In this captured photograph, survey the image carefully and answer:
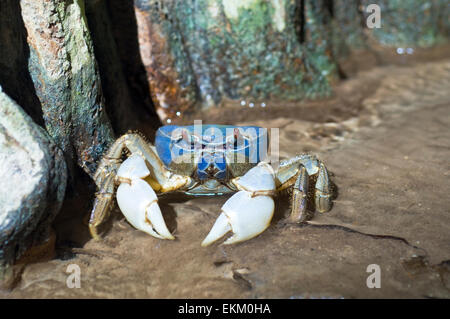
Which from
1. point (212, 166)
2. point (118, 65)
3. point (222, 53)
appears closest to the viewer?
point (212, 166)

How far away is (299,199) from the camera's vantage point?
304 centimetres

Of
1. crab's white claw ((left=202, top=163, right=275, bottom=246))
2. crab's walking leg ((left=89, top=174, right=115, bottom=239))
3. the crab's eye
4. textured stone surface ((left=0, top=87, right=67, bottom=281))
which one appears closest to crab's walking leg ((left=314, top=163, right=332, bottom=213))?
crab's white claw ((left=202, top=163, right=275, bottom=246))

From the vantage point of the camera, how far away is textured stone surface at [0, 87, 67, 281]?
2.51 m

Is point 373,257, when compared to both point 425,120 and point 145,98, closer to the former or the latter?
point 425,120

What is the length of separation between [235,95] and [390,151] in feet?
5.18

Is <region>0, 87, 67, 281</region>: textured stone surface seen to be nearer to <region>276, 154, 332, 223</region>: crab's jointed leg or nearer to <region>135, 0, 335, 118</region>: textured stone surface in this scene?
<region>276, 154, 332, 223</region>: crab's jointed leg

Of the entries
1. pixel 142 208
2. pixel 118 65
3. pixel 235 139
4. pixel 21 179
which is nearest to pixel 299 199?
pixel 235 139

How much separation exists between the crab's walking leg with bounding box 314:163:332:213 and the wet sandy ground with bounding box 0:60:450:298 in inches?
3.7

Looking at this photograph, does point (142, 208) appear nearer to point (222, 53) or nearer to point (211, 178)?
point (211, 178)

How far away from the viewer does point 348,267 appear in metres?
2.64

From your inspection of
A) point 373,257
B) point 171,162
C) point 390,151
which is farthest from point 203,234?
point 390,151

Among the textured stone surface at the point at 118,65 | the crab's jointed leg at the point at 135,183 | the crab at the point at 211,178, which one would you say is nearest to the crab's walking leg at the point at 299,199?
the crab at the point at 211,178

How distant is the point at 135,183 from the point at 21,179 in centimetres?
68

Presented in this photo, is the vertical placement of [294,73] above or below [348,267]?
above
